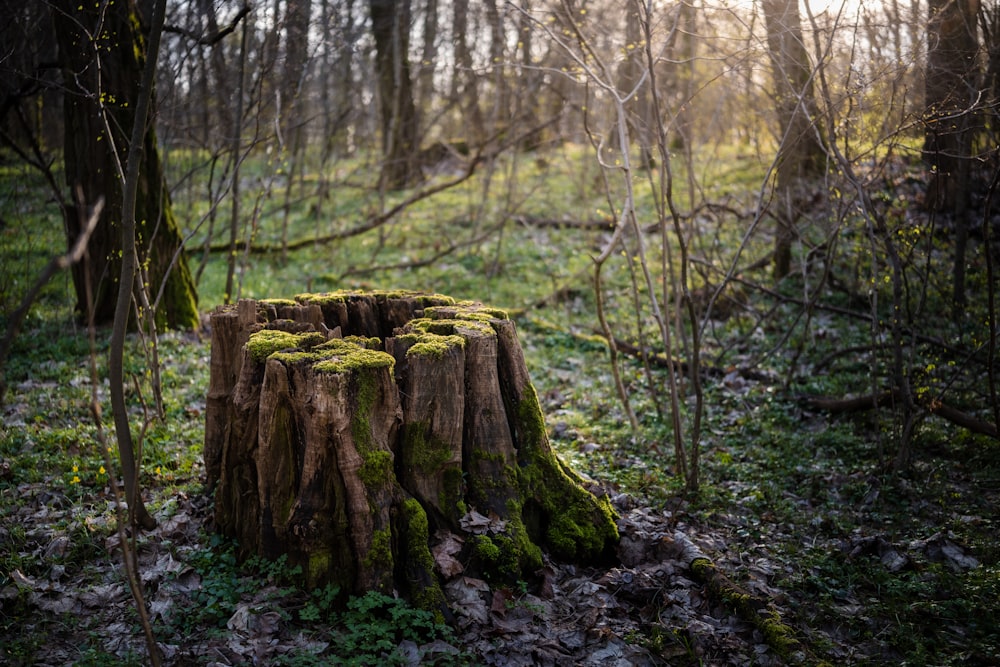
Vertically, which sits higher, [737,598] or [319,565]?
[319,565]

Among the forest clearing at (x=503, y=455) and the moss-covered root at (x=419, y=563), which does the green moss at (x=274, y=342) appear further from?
the moss-covered root at (x=419, y=563)

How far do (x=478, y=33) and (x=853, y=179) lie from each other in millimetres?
14167

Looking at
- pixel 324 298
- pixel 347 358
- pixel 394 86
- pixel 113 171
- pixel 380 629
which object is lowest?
pixel 380 629

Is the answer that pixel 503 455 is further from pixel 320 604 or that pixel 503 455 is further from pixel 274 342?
pixel 274 342

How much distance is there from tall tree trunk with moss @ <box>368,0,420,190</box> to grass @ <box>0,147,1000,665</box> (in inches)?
Result: 238

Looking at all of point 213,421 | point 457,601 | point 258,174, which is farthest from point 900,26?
point 258,174

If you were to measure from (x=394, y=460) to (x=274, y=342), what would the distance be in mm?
956

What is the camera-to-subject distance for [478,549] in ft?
11.4

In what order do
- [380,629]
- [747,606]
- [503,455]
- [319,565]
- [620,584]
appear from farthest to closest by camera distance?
[503,455]
[620,584]
[747,606]
[319,565]
[380,629]

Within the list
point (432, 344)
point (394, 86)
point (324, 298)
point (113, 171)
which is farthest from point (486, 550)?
point (394, 86)

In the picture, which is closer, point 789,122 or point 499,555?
point 499,555

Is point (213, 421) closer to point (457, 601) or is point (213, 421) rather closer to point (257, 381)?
point (257, 381)

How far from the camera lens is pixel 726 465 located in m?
5.38

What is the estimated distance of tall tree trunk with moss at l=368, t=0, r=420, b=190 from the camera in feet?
49.8
